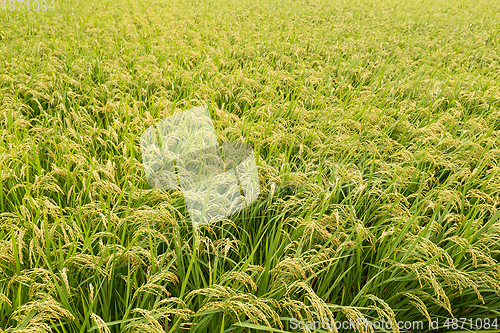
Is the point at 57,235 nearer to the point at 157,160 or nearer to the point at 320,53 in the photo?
the point at 157,160

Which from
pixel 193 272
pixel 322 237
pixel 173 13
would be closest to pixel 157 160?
pixel 193 272

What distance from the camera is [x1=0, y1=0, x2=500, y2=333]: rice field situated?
1.78 m

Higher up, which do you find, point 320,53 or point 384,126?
point 320,53

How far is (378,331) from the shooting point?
Answer: 1.90 metres

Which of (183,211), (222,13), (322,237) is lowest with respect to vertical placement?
(322,237)

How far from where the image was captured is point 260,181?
2.68 m

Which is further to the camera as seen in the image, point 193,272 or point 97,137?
point 97,137

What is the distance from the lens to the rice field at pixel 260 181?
1.78 m

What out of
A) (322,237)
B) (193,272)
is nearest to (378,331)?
(322,237)

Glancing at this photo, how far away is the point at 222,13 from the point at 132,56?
5564mm

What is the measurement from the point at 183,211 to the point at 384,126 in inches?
103

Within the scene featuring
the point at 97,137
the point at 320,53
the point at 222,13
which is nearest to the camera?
the point at 97,137

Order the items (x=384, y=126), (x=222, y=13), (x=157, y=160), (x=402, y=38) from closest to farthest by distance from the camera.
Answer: (x=157, y=160) → (x=384, y=126) → (x=402, y=38) → (x=222, y=13)

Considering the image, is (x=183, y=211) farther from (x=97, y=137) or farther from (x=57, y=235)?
(x=97, y=137)
